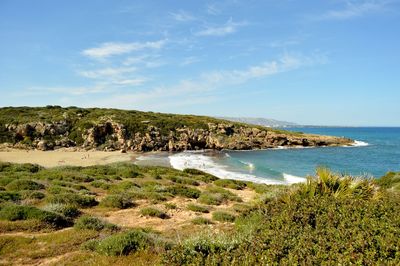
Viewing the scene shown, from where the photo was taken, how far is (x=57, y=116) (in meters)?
75.1

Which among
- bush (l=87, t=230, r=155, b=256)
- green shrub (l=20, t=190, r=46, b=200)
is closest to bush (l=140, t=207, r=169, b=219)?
green shrub (l=20, t=190, r=46, b=200)

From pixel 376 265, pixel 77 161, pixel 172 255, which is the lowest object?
pixel 77 161

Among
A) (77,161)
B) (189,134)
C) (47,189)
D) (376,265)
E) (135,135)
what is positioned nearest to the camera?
(376,265)

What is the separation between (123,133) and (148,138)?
5258 mm

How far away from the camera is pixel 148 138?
69312 millimetres

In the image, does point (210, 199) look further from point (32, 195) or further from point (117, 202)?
point (32, 195)

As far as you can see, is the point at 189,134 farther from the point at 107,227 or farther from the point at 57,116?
the point at 107,227

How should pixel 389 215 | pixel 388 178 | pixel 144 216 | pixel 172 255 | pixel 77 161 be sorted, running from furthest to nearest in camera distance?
1. pixel 77 161
2. pixel 388 178
3. pixel 144 216
4. pixel 389 215
5. pixel 172 255

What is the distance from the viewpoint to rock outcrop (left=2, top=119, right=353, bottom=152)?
64.0m

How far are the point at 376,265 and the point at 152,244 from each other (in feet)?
18.4

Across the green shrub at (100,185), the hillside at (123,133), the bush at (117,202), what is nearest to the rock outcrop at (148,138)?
the hillside at (123,133)

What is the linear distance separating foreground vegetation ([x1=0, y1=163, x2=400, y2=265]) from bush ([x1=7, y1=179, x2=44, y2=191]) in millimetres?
48

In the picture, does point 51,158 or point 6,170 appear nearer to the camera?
point 6,170

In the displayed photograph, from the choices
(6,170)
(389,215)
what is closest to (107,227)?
(389,215)
